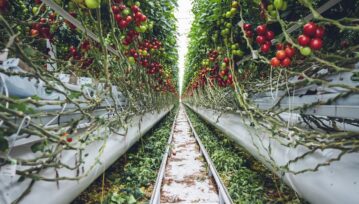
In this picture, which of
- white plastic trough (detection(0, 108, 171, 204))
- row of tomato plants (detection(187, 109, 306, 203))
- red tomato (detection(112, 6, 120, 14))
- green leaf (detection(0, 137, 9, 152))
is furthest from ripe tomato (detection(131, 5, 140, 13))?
row of tomato plants (detection(187, 109, 306, 203))

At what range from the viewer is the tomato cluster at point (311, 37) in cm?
184

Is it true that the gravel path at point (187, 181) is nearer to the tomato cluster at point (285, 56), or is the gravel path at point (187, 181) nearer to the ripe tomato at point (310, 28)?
the tomato cluster at point (285, 56)

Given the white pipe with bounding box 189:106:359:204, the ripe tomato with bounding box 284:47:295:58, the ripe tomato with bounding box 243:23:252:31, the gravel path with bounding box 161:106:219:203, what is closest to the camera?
the white pipe with bounding box 189:106:359:204

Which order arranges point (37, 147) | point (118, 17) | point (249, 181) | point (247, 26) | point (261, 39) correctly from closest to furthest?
1. point (37, 147)
2. point (261, 39)
3. point (118, 17)
4. point (247, 26)
5. point (249, 181)

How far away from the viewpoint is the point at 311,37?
189cm

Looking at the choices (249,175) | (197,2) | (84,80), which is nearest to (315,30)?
(84,80)

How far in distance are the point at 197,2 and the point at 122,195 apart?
15.9 ft

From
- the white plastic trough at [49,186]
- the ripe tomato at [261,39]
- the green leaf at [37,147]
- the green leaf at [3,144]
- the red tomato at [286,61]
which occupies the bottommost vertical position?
the white plastic trough at [49,186]

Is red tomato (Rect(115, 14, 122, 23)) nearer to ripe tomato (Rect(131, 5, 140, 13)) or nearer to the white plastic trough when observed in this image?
ripe tomato (Rect(131, 5, 140, 13))

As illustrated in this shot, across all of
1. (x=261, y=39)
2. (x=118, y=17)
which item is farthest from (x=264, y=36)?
(x=118, y=17)

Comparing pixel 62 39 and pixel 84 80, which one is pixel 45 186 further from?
pixel 62 39

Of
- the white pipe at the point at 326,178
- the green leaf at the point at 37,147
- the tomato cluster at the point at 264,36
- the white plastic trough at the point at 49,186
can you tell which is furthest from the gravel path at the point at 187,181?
the green leaf at the point at 37,147

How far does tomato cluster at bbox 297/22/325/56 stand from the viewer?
6.05ft

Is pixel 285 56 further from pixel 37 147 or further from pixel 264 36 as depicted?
pixel 37 147
